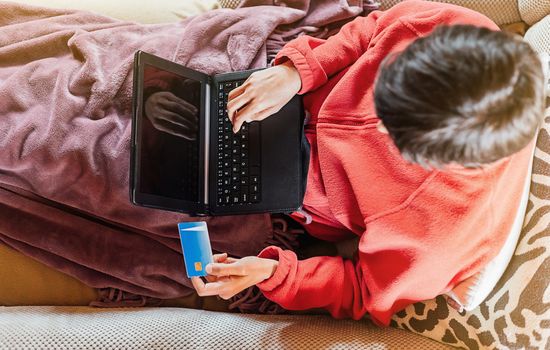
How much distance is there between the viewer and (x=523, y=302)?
2.62ft

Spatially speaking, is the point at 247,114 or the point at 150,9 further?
the point at 150,9

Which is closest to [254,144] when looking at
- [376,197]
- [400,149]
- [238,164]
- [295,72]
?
[238,164]

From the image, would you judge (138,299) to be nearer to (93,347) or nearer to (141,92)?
(93,347)

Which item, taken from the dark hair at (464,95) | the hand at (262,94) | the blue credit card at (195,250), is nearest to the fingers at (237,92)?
the hand at (262,94)

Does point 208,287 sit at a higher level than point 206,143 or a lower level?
lower

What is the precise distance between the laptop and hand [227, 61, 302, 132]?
5cm

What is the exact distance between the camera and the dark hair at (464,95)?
0.55m

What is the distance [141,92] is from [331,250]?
491 mm

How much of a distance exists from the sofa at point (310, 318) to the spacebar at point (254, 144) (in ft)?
0.98

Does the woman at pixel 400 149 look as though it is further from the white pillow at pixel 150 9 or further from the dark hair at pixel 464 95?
the white pillow at pixel 150 9

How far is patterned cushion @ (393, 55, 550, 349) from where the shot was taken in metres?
0.78

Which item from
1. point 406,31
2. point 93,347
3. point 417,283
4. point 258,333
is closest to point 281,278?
point 258,333

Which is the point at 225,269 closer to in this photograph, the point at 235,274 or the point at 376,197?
the point at 235,274

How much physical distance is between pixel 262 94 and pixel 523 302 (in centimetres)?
54
